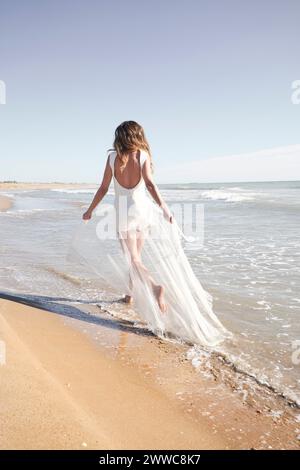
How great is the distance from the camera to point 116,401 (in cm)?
255

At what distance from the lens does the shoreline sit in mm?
1969

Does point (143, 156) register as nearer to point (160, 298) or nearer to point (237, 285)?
point (160, 298)

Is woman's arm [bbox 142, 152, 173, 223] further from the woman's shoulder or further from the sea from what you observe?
the sea

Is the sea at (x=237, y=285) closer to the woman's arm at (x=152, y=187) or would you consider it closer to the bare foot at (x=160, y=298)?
the bare foot at (x=160, y=298)

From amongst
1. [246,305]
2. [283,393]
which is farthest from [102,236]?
[283,393]

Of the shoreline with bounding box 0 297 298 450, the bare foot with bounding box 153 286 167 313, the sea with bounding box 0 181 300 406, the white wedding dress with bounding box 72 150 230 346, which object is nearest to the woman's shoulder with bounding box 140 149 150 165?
the white wedding dress with bounding box 72 150 230 346

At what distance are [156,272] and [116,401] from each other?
1.73m

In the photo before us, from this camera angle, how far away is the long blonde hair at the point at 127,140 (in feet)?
13.5

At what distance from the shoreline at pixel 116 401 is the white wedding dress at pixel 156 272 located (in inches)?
11.5

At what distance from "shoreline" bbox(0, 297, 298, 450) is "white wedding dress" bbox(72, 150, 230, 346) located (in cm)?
29

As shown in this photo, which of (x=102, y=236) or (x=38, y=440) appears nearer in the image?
(x=38, y=440)

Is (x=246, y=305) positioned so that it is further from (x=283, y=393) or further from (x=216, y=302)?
(x=283, y=393)
